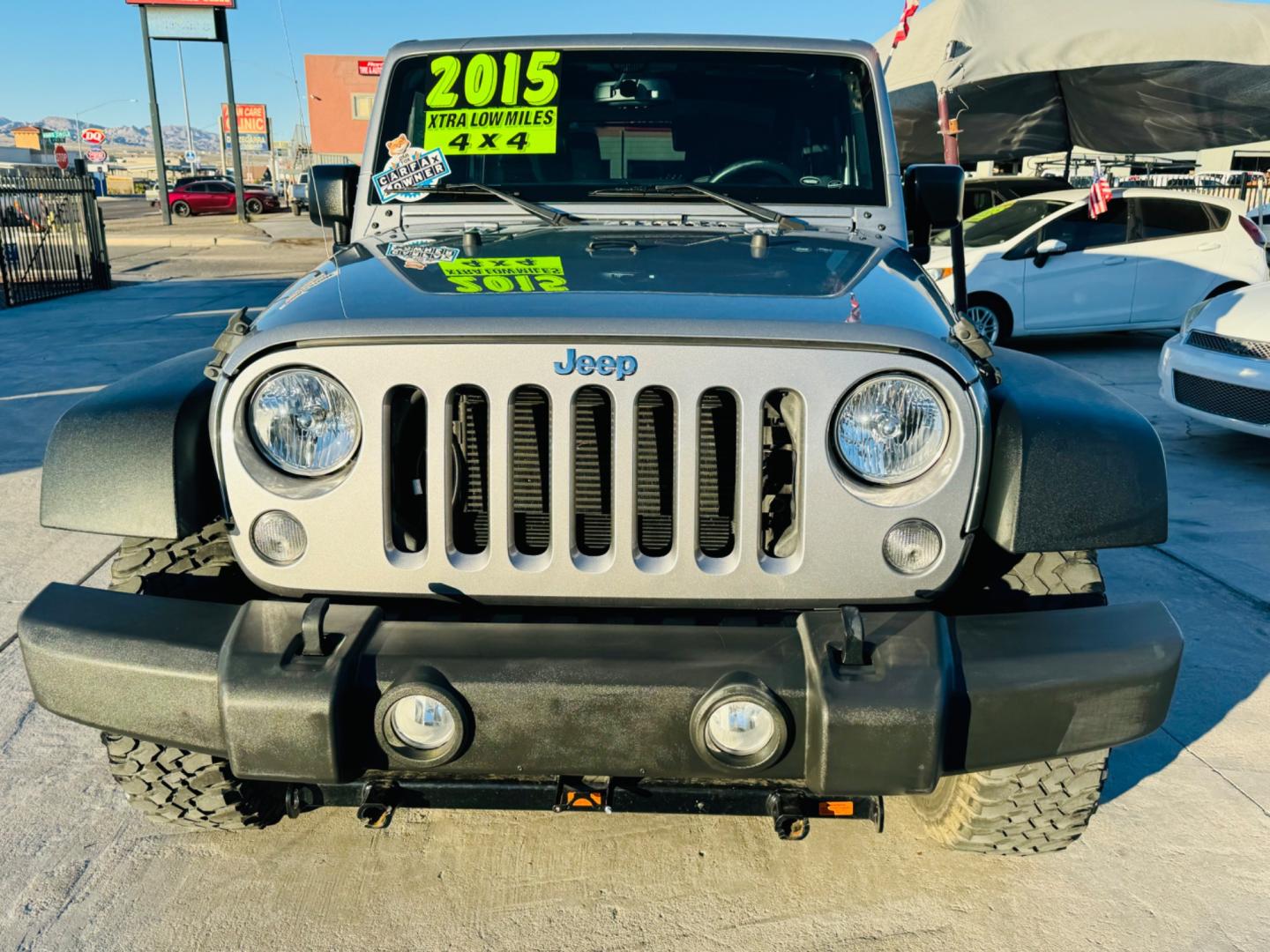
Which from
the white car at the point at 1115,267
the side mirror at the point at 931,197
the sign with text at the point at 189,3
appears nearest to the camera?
the side mirror at the point at 931,197

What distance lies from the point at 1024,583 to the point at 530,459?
1.07m

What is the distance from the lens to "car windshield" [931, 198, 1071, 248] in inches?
422

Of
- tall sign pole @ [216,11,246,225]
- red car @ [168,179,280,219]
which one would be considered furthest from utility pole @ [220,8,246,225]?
red car @ [168,179,280,219]

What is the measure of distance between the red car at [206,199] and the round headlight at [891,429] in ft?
129

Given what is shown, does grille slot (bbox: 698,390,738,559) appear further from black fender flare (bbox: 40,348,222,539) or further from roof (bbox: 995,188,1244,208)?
roof (bbox: 995,188,1244,208)

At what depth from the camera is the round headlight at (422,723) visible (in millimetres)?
1938

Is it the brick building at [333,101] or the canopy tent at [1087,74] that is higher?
the brick building at [333,101]

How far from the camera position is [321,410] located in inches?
82.9

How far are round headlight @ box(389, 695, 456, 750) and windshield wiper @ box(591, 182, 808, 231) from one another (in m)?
1.84

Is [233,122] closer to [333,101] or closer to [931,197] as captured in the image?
[333,101]

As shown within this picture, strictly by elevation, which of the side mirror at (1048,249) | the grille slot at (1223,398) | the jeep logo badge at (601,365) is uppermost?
the jeep logo badge at (601,365)

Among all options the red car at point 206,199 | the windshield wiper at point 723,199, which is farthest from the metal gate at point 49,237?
the red car at point 206,199

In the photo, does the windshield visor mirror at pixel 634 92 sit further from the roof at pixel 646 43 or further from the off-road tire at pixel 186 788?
the off-road tire at pixel 186 788

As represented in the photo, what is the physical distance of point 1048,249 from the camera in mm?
10094
